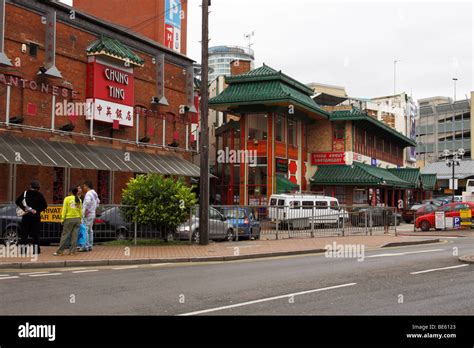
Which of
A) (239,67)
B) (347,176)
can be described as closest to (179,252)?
(347,176)

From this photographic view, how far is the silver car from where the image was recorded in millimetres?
17953

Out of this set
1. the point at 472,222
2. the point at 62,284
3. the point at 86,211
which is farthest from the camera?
the point at 472,222

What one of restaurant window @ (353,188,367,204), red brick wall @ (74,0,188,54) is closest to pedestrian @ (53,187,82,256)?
red brick wall @ (74,0,188,54)

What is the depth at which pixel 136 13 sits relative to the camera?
3638 centimetres

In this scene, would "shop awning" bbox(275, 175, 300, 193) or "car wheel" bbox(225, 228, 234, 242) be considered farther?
"shop awning" bbox(275, 175, 300, 193)

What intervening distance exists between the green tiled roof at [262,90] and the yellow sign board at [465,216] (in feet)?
39.4

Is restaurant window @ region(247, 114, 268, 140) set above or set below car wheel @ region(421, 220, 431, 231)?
above

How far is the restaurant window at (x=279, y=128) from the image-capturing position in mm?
35688

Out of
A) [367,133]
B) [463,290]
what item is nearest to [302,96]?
[367,133]

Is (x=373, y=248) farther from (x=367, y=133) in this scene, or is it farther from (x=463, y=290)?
(x=367, y=133)

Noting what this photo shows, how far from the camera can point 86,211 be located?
49.3 feet

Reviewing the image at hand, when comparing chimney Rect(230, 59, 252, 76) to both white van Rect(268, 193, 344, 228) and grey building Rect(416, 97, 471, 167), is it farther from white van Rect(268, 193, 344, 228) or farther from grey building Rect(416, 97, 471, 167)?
grey building Rect(416, 97, 471, 167)

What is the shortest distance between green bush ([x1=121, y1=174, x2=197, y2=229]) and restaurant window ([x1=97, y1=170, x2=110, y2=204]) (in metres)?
8.85
